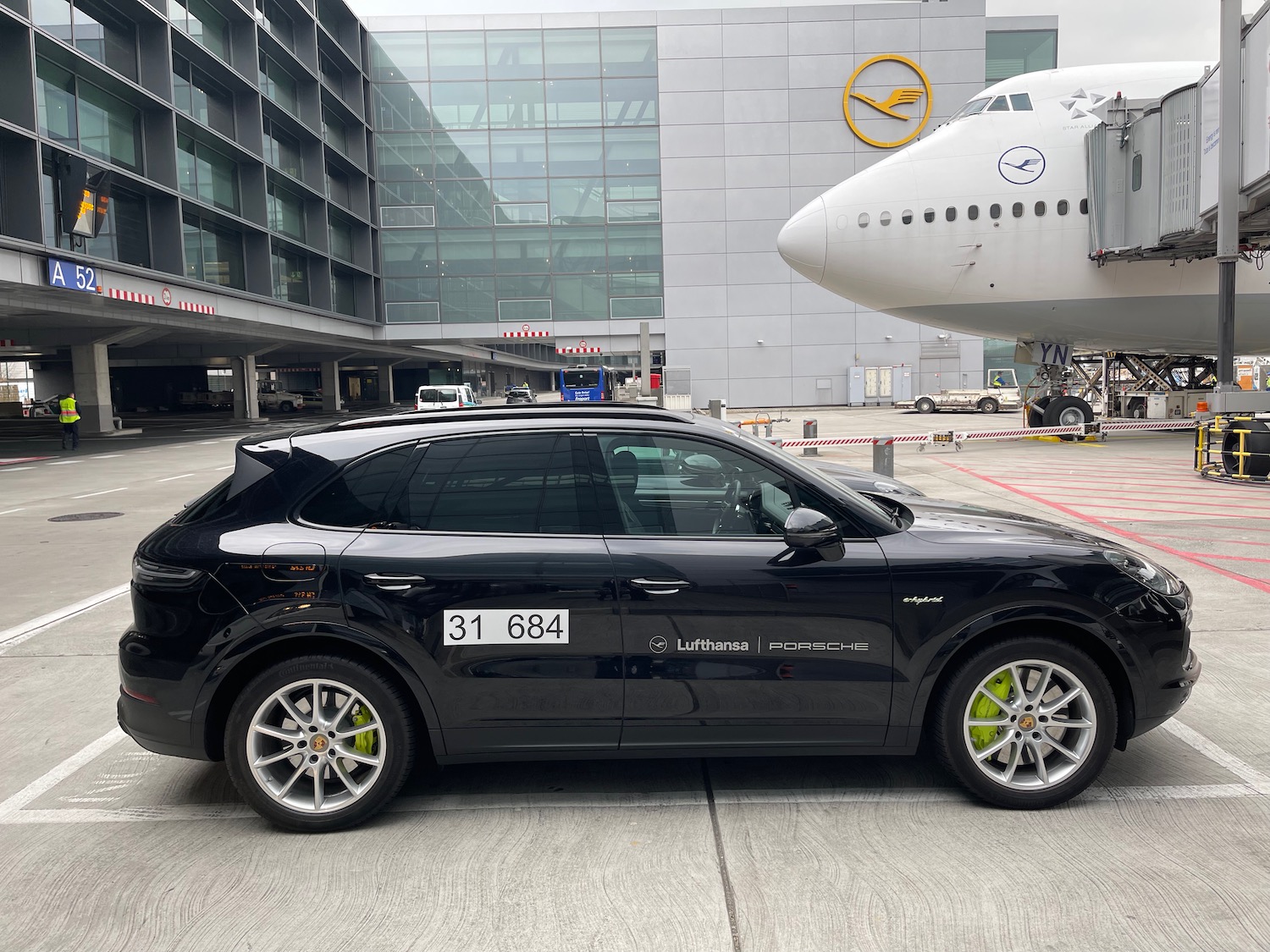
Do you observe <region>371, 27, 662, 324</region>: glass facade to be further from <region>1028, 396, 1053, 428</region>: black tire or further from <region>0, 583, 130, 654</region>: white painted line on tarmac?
<region>0, 583, 130, 654</region>: white painted line on tarmac

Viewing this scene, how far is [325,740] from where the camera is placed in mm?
3680

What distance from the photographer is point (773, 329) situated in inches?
1758

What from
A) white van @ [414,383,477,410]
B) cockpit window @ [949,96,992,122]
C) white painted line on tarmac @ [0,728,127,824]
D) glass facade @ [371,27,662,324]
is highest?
glass facade @ [371,27,662,324]

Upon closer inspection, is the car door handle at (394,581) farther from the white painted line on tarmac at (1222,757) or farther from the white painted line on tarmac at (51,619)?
the white painted line on tarmac at (51,619)

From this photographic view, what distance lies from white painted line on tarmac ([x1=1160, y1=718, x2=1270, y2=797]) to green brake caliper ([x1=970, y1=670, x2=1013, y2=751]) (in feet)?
4.13

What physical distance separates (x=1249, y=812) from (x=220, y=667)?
4.26 m

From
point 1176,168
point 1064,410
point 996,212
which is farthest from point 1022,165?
point 1064,410

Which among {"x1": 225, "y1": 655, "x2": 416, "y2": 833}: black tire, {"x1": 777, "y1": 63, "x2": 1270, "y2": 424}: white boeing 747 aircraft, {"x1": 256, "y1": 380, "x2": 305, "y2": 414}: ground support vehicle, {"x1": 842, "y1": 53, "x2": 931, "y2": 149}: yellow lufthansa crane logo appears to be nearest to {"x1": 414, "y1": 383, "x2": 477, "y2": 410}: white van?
Answer: {"x1": 256, "y1": 380, "x2": 305, "y2": 414}: ground support vehicle

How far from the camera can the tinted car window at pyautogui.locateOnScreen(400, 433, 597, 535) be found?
3.84 meters

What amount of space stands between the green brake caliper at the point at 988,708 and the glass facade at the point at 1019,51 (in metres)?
52.2

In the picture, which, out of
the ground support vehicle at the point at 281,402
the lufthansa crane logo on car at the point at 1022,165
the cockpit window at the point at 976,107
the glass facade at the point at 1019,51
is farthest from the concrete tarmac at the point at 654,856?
the ground support vehicle at the point at 281,402

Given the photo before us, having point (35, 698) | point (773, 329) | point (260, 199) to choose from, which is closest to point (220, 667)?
point (35, 698)

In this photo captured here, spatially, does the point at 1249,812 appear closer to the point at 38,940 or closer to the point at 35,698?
the point at 38,940

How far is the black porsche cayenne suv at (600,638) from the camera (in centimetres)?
366
